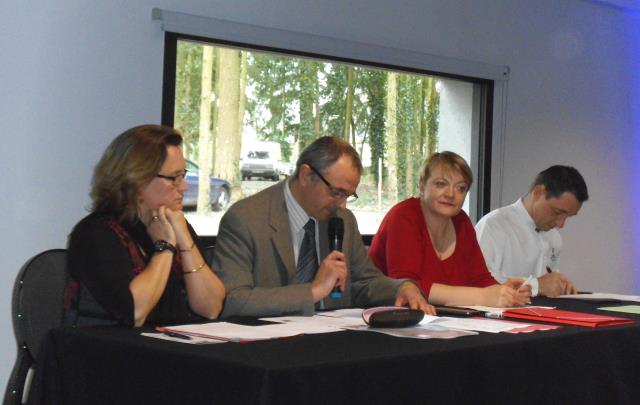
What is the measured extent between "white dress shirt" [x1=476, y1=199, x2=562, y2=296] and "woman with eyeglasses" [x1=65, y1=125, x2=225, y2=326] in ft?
5.78

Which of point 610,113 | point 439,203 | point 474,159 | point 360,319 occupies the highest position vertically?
point 610,113

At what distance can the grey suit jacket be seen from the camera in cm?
263

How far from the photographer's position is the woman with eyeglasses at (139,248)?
2414 mm

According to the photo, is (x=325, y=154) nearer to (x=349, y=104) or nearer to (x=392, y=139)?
(x=349, y=104)

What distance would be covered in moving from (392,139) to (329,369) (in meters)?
4.10

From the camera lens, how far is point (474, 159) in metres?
6.10

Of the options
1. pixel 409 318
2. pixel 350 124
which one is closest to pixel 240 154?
pixel 350 124

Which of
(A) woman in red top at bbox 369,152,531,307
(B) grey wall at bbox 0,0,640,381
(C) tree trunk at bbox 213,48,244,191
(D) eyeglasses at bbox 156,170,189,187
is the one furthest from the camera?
(C) tree trunk at bbox 213,48,244,191

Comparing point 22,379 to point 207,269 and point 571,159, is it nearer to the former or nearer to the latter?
point 207,269

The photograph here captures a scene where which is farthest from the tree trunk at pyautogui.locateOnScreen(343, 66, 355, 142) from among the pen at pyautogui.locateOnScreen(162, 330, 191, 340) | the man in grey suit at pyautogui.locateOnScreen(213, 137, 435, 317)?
the pen at pyautogui.locateOnScreen(162, 330, 191, 340)

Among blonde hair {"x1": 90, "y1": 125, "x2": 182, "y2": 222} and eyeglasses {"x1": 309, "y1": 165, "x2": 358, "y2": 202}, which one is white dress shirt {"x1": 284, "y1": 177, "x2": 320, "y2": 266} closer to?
eyeglasses {"x1": 309, "y1": 165, "x2": 358, "y2": 202}

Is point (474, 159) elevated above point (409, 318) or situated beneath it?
elevated above

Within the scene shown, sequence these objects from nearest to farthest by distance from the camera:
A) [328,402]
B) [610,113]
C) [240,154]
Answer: [328,402] → [240,154] → [610,113]

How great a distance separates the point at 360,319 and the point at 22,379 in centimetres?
94
